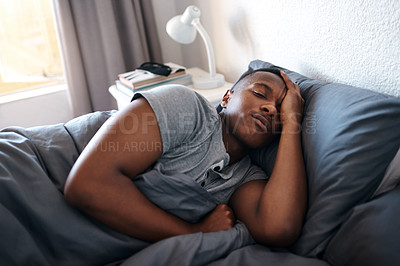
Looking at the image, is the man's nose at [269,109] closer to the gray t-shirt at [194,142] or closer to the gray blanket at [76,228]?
the gray t-shirt at [194,142]

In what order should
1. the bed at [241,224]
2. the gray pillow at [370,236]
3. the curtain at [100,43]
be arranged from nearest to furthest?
the gray pillow at [370,236]
the bed at [241,224]
the curtain at [100,43]

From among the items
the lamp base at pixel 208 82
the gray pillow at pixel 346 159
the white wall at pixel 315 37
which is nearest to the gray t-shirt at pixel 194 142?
the gray pillow at pixel 346 159

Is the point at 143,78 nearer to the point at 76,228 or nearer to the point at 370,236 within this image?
the point at 76,228

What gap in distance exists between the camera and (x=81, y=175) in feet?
2.95

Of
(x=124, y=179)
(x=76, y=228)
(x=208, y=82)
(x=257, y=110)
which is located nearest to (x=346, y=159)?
(x=257, y=110)

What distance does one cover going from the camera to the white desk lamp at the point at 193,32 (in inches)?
67.8

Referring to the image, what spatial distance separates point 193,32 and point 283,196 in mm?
1122

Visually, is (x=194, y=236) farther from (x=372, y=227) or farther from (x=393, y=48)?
(x=393, y=48)

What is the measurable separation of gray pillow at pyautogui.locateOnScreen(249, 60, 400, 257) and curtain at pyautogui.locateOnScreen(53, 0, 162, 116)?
1.60 metres

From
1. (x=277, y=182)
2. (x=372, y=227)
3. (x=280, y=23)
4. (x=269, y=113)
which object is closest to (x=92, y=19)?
(x=280, y=23)

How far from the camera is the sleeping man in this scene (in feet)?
3.01

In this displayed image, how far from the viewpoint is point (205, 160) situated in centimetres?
110

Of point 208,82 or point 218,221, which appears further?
point 208,82

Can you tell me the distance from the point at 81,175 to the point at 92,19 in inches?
60.7
